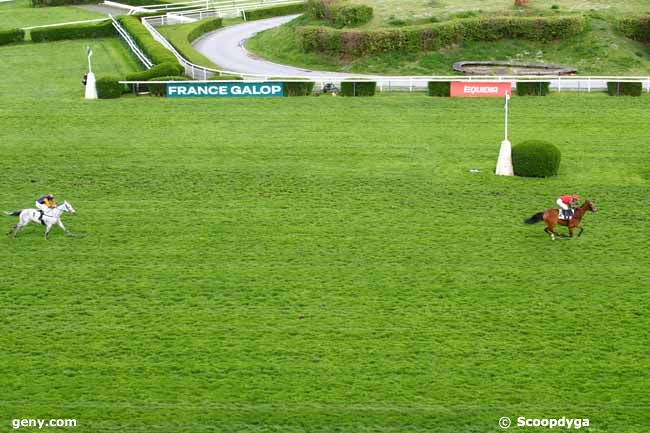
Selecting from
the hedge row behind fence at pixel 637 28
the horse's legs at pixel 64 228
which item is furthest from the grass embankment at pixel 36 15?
the horse's legs at pixel 64 228

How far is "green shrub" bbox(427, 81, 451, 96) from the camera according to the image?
3647 cm

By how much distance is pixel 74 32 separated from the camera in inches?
2168

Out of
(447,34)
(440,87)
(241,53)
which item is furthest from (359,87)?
(241,53)

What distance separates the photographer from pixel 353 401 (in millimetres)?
14500

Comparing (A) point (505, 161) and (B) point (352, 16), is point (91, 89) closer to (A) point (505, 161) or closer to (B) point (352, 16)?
(B) point (352, 16)

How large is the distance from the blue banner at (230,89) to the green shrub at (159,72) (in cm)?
165

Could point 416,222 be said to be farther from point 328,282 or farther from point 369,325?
point 369,325

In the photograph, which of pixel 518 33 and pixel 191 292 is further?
pixel 518 33

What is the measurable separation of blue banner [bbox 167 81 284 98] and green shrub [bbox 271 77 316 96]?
0.21m

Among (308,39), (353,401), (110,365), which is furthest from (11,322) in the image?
(308,39)

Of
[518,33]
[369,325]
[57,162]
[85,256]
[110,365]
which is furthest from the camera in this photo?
[518,33]

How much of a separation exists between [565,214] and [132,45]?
3273 centimetres

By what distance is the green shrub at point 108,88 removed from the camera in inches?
1426

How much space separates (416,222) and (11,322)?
9.65m
